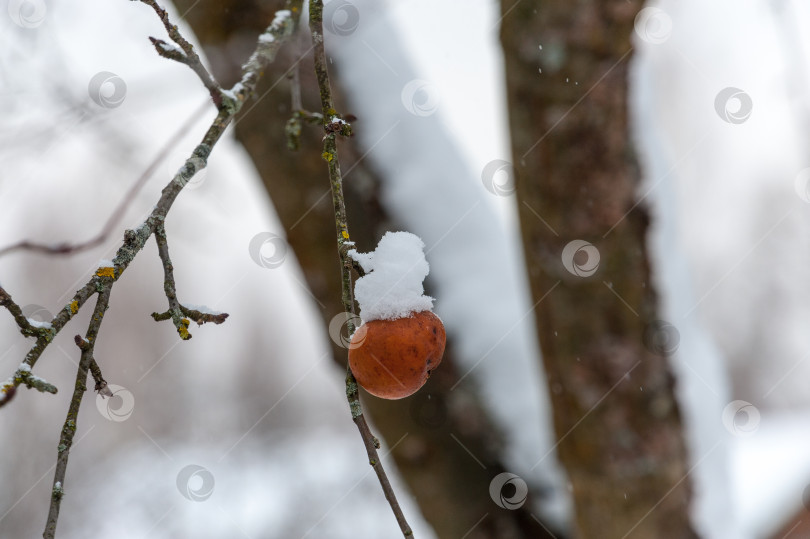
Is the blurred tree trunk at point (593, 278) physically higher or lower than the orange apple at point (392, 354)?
higher

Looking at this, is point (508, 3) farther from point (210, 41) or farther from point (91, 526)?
point (91, 526)

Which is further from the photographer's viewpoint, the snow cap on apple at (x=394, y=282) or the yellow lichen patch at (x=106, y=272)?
the snow cap on apple at (x=394, y=282)

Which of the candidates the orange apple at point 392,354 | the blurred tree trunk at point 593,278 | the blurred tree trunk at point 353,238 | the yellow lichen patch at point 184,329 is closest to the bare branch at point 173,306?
the yellow lichen patch at point 184,329

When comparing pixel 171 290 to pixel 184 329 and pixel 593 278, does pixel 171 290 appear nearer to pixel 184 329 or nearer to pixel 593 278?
pixel 184 329

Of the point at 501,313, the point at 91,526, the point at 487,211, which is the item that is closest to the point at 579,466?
the point at 501,313

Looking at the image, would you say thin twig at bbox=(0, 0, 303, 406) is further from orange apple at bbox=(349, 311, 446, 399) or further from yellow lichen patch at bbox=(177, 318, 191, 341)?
orange apple at bbox=(349, 311, 446, 399)

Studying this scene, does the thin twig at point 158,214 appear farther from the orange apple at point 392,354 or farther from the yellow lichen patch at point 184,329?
the orange apple at point 392,354

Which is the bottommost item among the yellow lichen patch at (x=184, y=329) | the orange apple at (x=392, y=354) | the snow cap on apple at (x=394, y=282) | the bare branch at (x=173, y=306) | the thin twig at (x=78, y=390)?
the thin twig at (x=78, y=390)
